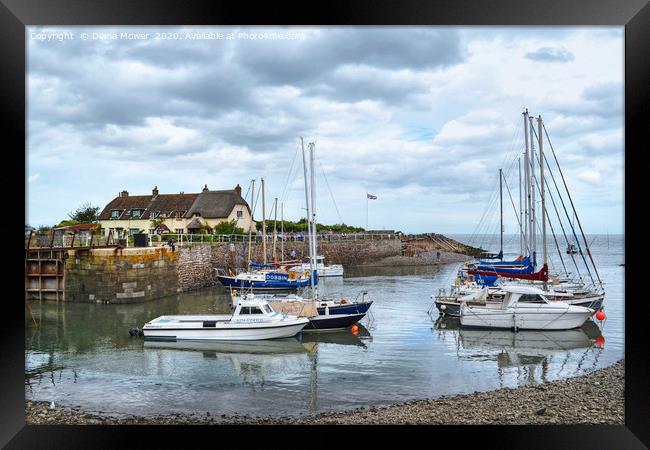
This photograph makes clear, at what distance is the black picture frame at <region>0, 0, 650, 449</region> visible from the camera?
4.95 meters

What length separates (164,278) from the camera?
18453 mm

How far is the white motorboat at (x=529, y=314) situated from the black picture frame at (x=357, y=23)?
7318 mm

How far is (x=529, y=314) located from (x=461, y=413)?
6.52 metres

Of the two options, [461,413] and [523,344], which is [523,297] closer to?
[523,344]

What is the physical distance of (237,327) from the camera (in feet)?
35.8

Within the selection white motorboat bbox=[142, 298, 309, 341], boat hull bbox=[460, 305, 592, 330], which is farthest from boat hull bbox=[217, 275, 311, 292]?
boat hull bbox=[460, 305, 592, 330]

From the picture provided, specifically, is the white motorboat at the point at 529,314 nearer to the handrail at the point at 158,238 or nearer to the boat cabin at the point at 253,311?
the boat cabin at the point at 253,311

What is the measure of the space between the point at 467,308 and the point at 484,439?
7982 mm

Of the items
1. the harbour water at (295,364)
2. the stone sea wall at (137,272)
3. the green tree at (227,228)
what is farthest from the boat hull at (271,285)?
the green tree at (227,228)

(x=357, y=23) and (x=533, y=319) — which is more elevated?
(x=357, y=23)

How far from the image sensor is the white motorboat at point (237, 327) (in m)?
10.9

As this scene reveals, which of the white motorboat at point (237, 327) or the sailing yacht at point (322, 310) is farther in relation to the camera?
the sailing yacht at point (322, 310)

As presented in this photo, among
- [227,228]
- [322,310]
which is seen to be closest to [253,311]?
[322,310]

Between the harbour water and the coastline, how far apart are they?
35 cm
